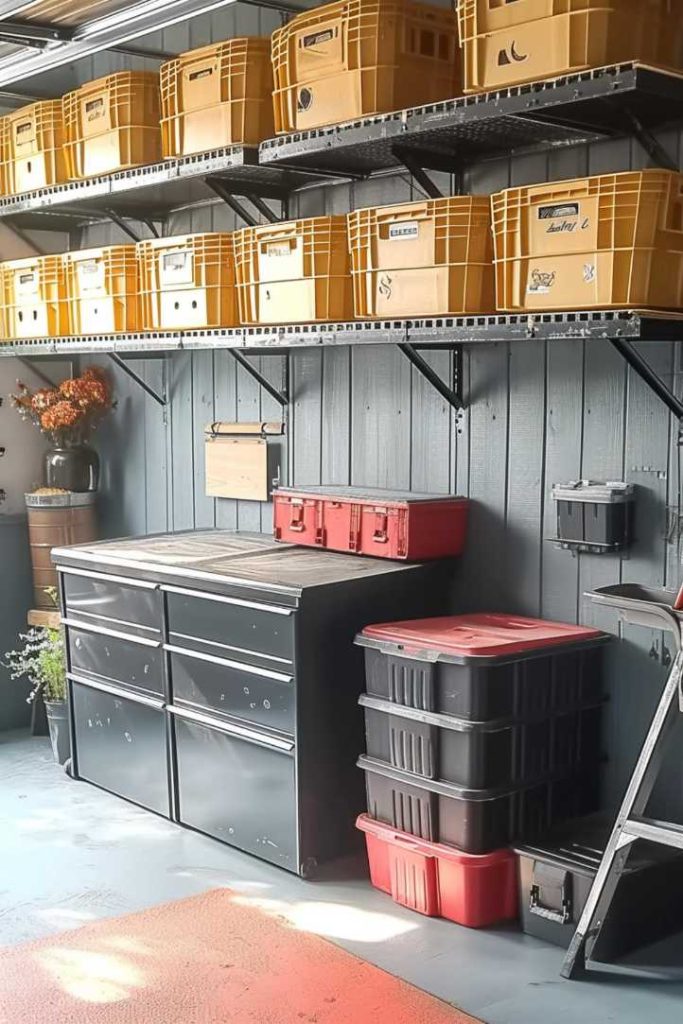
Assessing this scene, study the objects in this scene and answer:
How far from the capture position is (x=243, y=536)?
5.33 m

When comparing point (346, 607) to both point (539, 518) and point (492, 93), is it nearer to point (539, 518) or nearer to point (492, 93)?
point (539, 518)

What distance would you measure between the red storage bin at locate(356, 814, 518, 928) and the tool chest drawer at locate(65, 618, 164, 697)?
119 cm

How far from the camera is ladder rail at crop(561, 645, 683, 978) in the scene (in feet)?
11.1

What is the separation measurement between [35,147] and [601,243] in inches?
120

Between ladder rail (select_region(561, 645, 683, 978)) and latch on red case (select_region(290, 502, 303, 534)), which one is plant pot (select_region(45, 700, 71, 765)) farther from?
ladder rail (select_region(561, 645, 683, 978))

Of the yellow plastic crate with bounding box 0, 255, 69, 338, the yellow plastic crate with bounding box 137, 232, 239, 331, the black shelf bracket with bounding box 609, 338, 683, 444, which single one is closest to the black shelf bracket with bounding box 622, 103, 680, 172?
the black shelf bracket with bounding box 609, 338, 683, 444

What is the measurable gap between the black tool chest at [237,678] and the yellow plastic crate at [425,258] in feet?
3.16

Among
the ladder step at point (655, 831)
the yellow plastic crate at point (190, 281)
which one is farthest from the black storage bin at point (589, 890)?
the yellow plastic crate at point (190, 281)

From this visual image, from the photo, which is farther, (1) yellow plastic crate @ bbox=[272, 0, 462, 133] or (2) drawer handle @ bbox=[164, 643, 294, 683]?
(2) drawer handle @ bbox=[164, 643, 294, 683]

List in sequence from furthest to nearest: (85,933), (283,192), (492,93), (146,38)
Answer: (146,38) → (283,192) → (85,933) → (492,93)

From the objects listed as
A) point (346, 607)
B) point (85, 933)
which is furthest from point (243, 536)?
point (85, 933)

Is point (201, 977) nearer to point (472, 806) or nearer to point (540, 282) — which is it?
point (472, 806)

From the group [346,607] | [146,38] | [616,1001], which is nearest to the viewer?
[616,1001]

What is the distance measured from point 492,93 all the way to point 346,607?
171 cm
